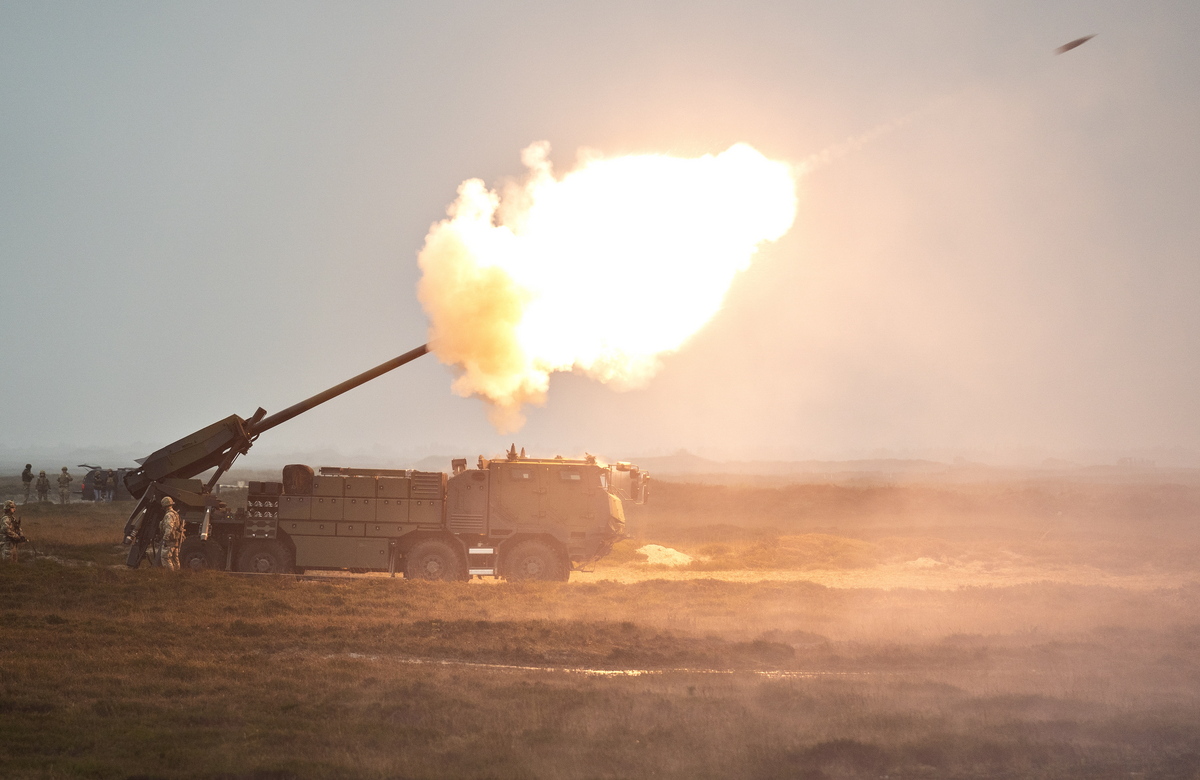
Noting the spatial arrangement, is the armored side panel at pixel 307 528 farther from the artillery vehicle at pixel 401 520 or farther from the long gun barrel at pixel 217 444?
the long gun barrel at pixel 217 444

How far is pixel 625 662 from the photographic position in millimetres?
16141

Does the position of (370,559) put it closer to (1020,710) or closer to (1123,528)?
(1020,710)

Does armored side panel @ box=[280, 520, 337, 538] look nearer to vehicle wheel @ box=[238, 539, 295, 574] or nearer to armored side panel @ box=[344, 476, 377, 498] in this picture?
vehicle wheel @ box=[238, 539, 295, 574]

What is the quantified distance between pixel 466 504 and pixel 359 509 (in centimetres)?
275

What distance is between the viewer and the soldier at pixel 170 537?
23328mm

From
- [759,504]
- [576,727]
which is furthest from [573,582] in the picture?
[759,504]

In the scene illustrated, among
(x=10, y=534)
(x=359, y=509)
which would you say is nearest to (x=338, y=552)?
(x=359, y=509)

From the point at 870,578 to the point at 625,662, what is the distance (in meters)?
17.6

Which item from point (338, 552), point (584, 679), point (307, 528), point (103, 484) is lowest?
point (584, 679)

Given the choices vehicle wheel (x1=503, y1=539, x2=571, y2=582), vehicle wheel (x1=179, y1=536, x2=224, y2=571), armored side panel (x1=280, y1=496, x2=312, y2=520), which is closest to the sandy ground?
vehicle wheel (x1=503, y1=539, x2=571, y2=582)

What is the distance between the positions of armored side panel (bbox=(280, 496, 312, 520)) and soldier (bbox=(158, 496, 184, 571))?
2.52 metres

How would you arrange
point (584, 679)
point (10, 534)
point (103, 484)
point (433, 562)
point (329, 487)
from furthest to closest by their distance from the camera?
point (103, 484) → point (433, 562) → point (329, 487) → point (10, 534) → point (584, 679)

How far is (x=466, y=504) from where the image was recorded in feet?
80.0

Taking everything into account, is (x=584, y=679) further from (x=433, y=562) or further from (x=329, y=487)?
(x=329, y=487)
